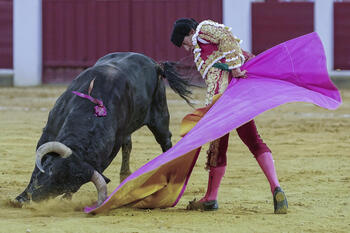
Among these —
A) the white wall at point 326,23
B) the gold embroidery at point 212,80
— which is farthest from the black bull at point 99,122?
the white wall at point 326,23

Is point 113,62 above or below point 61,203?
above

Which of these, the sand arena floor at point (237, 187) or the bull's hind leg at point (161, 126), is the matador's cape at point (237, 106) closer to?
the sand arena floor at point (237, 187)

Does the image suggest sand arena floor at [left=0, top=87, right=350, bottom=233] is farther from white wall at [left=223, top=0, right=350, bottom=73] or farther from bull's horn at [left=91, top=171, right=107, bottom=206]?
white wall at [left=223, top=0, right=350, bottom=73]

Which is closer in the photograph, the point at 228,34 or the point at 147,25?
the point at 228,34

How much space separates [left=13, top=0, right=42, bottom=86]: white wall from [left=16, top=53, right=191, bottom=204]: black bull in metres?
7.23

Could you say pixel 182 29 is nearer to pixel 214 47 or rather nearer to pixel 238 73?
pixel 214 47

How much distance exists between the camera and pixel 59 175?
3.57 m

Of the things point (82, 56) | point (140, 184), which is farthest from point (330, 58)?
point (140, 184)

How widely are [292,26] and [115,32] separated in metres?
2.63

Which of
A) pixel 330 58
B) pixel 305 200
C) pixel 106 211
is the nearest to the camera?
pixel 106 211

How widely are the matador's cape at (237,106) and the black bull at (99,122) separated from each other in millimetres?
200

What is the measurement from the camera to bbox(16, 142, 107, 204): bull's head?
3.56m

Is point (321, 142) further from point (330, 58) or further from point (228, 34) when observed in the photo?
point (330, 58)

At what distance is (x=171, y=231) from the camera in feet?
10.5
